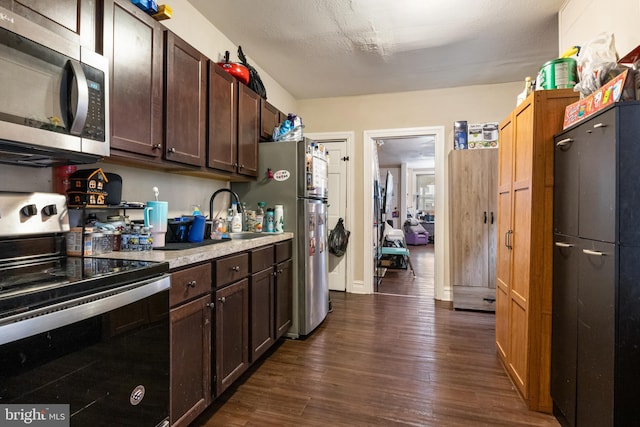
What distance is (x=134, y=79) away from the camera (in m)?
1.55

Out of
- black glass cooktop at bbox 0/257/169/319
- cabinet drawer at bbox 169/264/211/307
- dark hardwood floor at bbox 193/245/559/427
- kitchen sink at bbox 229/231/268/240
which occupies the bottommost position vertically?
dark hardwood floor at bbox 193/245/559/427

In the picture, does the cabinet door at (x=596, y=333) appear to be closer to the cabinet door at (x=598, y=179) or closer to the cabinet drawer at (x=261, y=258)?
the cabinet door at (x=598, y=179)

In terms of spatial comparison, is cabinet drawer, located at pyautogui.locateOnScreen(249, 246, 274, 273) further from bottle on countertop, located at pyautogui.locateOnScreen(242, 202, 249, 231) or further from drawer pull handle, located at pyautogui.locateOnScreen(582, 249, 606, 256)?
drawer pull handle, located at pyautogui.locateOnScreen(582, 249, 606, 256)

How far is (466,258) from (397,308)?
3.08 feet

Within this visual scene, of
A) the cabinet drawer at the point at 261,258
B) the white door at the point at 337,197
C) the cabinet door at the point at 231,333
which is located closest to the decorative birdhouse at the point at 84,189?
the cabinet door at the point at 231,333

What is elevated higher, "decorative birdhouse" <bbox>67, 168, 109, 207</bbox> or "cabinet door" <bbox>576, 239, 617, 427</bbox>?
"decorative birdhouse" <bbox>67, 168, 109, 207</bbox>

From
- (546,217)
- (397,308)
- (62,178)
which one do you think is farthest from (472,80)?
(62,178)

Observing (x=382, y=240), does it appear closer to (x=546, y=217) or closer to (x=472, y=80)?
(x=472, y=80)

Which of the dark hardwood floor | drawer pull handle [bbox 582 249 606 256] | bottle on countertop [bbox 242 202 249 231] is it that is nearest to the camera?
drawer pull handle [bbox 582 249 606 256]

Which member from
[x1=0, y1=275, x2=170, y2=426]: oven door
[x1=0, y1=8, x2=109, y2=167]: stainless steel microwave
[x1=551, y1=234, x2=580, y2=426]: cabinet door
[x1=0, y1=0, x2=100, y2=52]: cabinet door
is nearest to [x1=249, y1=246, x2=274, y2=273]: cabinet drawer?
[x1=0, y1=275, x2=170, y2=426]: oven door

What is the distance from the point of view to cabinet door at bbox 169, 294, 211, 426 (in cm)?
142

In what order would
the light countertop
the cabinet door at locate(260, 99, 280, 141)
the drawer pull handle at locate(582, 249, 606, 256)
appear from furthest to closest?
the cabinet door at locate(260, 99, 280, 141) → the light countertop → the drawer pull handle at locate(582, 249, 606, 256)

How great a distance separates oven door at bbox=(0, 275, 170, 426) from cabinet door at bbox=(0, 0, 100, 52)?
101 centimetres

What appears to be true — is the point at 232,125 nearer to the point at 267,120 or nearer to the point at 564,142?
the point at 267,120
